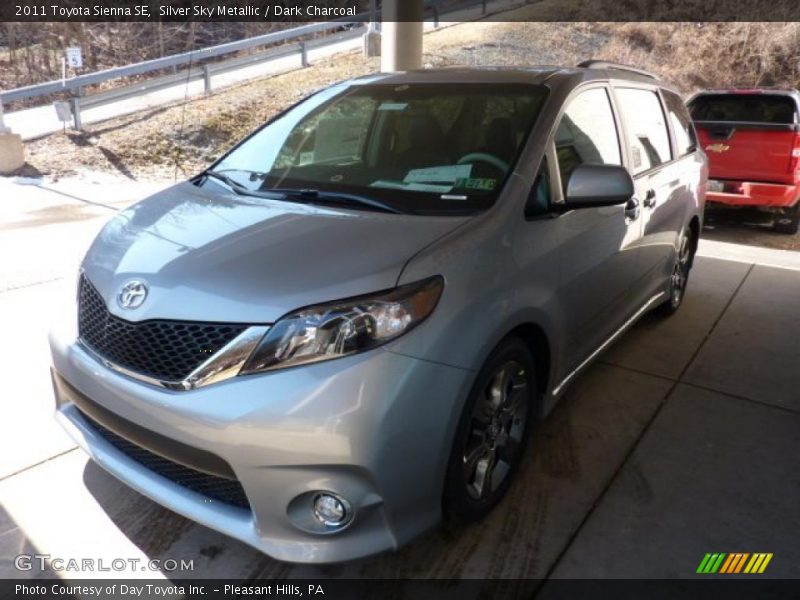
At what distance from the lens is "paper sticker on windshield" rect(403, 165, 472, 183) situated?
2842 mm

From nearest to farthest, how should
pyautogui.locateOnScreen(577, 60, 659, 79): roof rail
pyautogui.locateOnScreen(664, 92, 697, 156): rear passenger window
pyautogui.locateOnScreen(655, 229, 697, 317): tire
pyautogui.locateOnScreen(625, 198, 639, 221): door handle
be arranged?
pyautogui.locateOnScreen(625, 198, 639, 221): door handle < pyautogui.locateOnScreen(577, 60, 659, 79): roof rail < pyautogui.locateOnScreen(664, 92, 697, 156): rear passenger window < pyautogui.locateOnScreen(655, 229, 697, 317): tire

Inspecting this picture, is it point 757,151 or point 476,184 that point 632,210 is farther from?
point 757,151

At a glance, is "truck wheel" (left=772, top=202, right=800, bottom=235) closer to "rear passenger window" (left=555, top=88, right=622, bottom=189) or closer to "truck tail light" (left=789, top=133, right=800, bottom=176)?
"truck tail light" (left=789, top=133, right=800, bottom=176)

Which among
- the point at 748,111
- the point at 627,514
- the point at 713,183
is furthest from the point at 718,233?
the point at 627,514

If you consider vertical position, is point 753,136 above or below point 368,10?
below

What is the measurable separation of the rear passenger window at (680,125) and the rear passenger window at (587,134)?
1368 millimetres

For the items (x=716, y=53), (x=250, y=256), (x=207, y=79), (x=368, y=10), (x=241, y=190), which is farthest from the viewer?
(x=368, y=10)

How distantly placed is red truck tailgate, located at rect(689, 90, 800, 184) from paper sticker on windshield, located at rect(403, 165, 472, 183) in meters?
6.44

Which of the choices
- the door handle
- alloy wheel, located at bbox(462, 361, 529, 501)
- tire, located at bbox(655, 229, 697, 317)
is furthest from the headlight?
tire, located at bbox(655, 229, 697, 317)

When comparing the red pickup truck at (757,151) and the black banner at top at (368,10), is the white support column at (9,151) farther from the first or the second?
the black banner at top at (368,10)

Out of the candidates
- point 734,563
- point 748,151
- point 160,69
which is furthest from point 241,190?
point 160,69

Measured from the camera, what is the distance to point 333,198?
280 cm

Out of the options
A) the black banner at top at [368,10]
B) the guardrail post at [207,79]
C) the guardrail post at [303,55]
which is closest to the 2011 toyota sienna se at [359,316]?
the guardrail post at [207,79]

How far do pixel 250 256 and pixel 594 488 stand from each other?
1.81m
